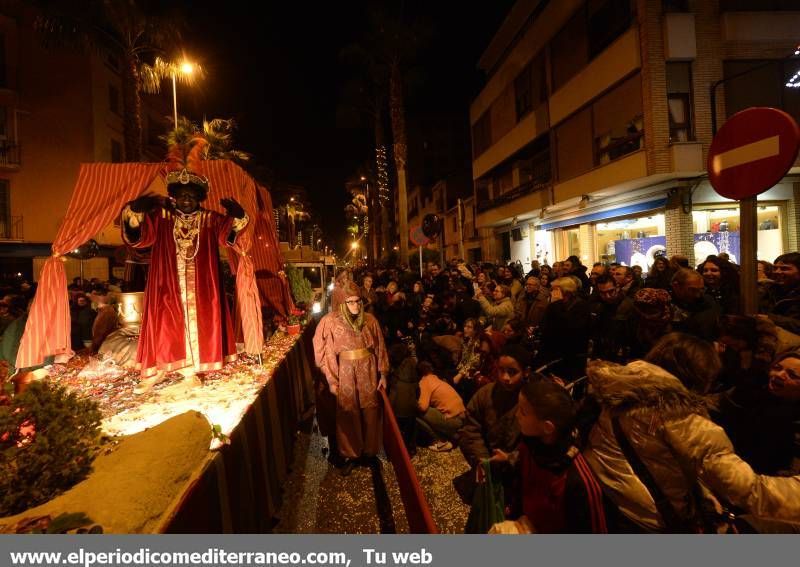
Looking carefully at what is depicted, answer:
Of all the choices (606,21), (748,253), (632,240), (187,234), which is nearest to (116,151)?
(187,234)

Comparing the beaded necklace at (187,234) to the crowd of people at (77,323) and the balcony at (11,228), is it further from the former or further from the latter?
the balcony at (11,228)

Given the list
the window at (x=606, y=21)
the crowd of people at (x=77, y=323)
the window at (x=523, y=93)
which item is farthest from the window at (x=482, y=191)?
the crowd of people at (x=77, y=323)

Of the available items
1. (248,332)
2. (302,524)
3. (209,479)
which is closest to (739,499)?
(209,479)

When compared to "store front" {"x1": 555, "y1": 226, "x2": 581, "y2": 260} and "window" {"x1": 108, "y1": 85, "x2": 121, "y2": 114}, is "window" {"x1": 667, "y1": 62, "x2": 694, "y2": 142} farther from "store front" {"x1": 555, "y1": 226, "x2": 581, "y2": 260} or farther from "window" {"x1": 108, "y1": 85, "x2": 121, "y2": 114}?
"window" {"x1": 108, "y1": 85, "x2": 121, "y2": 114}

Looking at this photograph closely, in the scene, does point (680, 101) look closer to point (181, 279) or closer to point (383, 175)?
point (181, 279)

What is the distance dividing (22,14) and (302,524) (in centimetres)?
2617

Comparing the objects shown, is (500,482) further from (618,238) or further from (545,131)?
(545,131)

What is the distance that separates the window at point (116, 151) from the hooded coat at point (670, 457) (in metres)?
25.9

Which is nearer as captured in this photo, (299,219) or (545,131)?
(545,131)

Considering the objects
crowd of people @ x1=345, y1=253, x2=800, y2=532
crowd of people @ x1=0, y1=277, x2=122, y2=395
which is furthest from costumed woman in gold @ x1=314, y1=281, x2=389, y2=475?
crowd of people @ x1=0, y1=277, x2=122, y2=395

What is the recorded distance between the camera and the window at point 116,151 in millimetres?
21730

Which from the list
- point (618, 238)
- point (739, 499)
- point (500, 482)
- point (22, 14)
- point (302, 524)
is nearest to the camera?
point (739, 499)

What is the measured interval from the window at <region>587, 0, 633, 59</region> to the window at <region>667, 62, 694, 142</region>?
81.2 inches

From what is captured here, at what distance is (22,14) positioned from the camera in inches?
743
